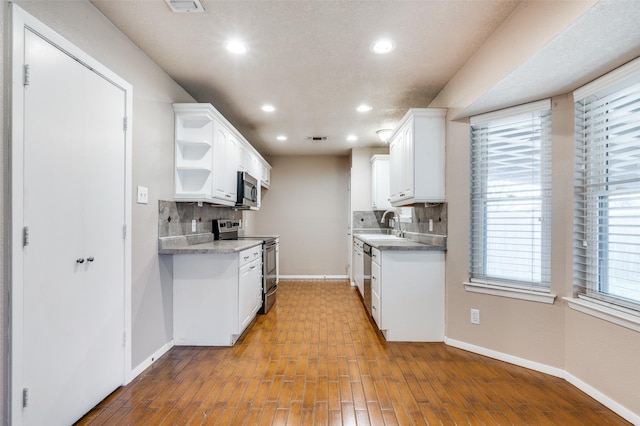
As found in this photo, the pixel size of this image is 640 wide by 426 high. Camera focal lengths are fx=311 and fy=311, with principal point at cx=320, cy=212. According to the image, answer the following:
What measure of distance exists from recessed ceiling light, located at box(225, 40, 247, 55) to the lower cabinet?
1.74 metres

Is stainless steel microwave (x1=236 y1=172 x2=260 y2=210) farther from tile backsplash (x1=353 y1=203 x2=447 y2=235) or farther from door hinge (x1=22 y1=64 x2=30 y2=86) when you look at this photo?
door hinge (x1=22 y1=64 x2=30 y2=86)

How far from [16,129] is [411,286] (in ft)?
9.93

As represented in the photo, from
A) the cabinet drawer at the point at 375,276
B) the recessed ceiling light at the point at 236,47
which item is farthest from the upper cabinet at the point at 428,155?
the recessed ceiling light at the point at 236,47

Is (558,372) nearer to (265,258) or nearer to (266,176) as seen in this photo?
(265,258)

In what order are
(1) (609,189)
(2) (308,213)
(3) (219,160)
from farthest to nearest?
1. (2) (308,213)
2. (3) (219,160)
3. (1) (609,189)

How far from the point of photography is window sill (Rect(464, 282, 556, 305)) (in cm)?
241

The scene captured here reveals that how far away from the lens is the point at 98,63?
1.97 m

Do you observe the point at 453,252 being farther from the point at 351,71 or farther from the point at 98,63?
the point at 98,63

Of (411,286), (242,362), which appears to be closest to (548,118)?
(411,286)

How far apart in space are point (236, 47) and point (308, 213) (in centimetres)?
428

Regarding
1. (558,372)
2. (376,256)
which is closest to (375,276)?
(376,256)

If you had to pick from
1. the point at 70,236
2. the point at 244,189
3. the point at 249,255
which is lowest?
the point at 249,255

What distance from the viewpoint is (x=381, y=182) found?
522 centimetres

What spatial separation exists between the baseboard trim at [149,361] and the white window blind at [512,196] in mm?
2852
